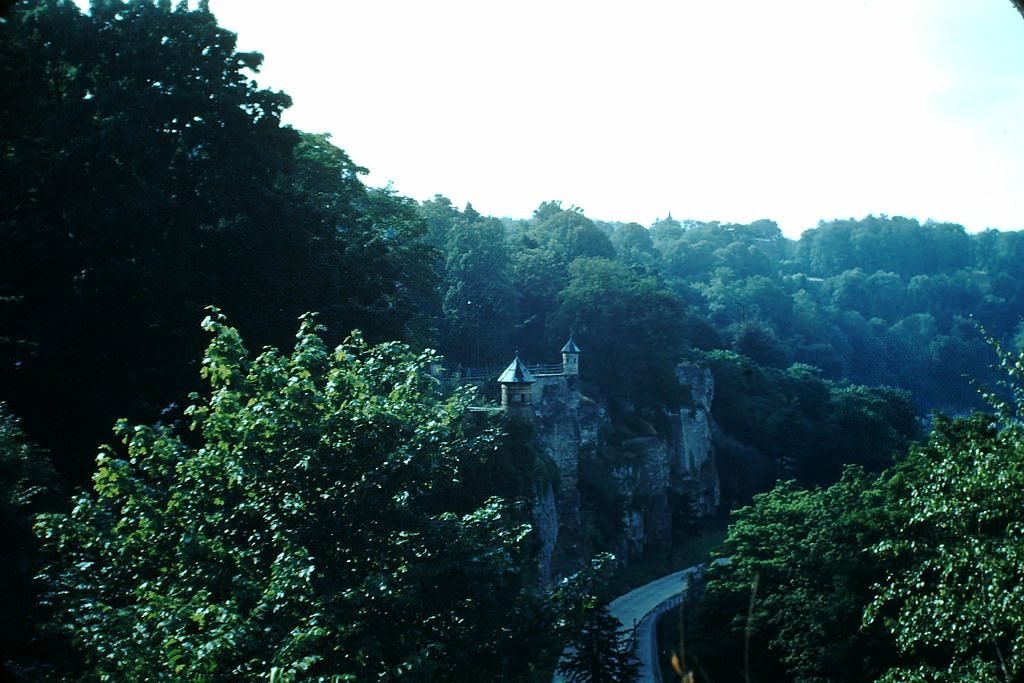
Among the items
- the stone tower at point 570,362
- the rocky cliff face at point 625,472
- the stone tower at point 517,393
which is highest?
the stone tower at point 570,362

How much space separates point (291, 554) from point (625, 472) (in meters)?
31.7

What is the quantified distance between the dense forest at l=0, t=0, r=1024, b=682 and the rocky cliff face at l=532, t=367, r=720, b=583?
52.8 inches

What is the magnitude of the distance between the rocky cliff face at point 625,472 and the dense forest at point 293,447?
134 centimetres

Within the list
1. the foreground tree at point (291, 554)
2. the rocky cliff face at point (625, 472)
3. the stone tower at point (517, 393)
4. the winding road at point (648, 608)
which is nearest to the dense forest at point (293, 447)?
the foreground tree at point (291, 554)

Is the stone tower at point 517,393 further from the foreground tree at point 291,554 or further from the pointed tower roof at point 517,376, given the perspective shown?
the foreground tree at point 291,554

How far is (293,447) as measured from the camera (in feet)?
38.7

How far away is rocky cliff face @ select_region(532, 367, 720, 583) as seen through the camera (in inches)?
1312

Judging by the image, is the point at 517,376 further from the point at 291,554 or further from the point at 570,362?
the point at 291,554

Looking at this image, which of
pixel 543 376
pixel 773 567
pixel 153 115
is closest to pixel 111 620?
pixel 153 115

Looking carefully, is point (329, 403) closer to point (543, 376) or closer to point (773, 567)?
point (773, 567)

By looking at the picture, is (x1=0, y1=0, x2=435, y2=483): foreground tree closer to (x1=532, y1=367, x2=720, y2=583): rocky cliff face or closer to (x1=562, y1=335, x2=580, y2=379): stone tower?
(x1=532, y1=367, x2=720, y2=583): rocky cliff face

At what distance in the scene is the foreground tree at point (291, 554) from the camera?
10078 millimetres

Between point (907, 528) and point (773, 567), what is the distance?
26.0 feet

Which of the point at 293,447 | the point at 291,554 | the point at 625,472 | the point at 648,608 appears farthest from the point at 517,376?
the point at 291,554
